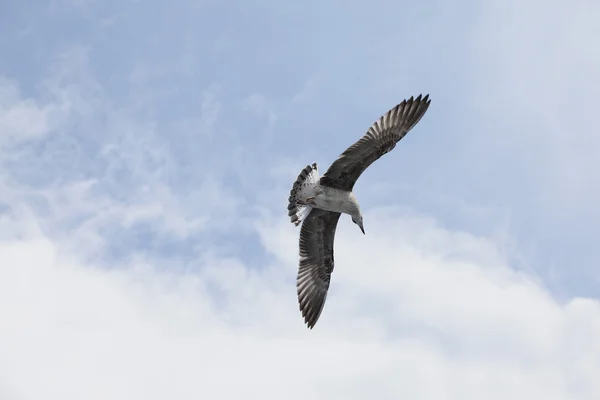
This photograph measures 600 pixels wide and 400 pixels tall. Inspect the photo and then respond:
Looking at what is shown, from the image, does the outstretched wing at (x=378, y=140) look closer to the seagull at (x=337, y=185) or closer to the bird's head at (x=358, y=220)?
the seagull at (x=337, y=185)

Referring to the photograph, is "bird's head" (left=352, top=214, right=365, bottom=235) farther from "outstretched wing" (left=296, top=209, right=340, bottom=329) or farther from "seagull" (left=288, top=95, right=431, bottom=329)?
"outstretched wing" (left=296, top=209, right=340, bottom=329)

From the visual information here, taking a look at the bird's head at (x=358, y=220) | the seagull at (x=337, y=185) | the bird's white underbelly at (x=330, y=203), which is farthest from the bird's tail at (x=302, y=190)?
the bird's head at (x=358, y=220)

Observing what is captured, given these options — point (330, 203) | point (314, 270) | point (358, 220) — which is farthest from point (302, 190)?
point (314, 270)

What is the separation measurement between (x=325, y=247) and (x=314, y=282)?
3.99 feet

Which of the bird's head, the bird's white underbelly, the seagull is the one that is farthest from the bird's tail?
the bird's head

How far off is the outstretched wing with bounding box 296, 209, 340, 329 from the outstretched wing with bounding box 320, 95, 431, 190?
3.00m

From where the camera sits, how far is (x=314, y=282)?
24.0m

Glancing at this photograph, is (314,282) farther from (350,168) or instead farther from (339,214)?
(350,168)

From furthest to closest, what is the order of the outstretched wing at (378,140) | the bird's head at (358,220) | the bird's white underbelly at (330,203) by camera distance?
1. the bird's head at (358,220)
2. the bird's white underbelly at (330,203)
3. the outstretched wing at (378,140)

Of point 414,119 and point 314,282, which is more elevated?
point 414,119

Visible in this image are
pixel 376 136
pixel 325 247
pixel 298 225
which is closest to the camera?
pixel 376 136

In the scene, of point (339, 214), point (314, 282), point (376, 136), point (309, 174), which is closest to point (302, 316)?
point (314, 282)

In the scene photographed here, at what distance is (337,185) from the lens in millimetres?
21094

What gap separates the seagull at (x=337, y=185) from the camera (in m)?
20.3
